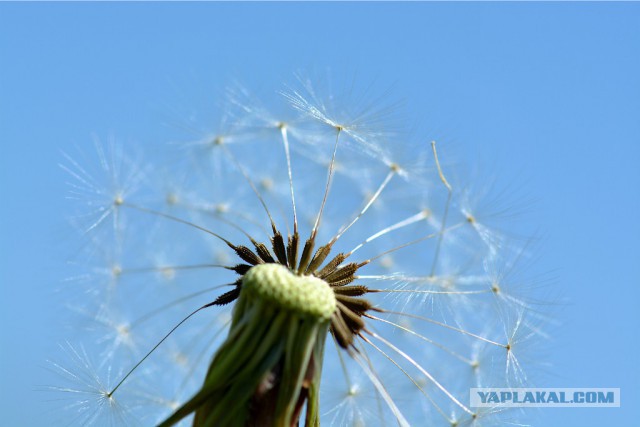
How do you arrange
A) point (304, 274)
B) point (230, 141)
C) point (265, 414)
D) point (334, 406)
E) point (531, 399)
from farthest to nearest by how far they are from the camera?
point (230, 141)
point (334, 406)
point (531, 399)
point (304, 274)
point (265, 414)

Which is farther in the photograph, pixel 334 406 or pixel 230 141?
pixel 230 141

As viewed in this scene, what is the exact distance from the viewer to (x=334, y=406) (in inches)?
306

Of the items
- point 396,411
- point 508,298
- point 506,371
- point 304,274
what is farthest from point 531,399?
point 304,274

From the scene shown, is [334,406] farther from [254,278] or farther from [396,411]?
[254,278]

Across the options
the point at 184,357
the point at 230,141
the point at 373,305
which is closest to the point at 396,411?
the point at 373,305

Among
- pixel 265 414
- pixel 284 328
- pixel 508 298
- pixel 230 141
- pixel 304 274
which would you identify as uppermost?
pixel 230 141

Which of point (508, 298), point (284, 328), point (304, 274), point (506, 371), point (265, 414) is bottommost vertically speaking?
point (265, 414)

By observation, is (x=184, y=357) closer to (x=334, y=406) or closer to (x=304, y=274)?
(x=334, y=406)

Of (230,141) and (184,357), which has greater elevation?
(230,141)

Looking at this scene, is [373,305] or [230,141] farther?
[230,141]

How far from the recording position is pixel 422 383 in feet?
24.8

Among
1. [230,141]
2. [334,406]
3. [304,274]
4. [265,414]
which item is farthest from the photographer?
[230,141]

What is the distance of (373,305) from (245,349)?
98 cm

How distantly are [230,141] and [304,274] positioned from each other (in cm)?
259
